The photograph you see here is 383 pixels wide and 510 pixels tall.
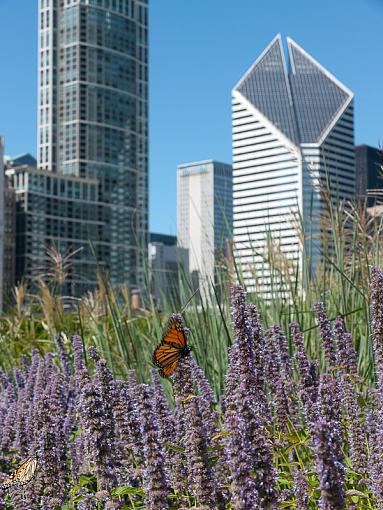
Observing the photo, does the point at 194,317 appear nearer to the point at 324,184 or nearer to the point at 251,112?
the point at 324,184

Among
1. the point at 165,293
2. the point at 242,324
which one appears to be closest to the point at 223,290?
the point at 165,293

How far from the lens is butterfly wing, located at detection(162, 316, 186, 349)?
377 centimetres

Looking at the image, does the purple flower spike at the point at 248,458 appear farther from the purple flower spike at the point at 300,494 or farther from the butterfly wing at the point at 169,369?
the butterfly wing at the point at 169,369

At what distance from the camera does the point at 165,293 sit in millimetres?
7695

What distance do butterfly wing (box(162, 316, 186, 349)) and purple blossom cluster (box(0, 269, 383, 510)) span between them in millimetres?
54

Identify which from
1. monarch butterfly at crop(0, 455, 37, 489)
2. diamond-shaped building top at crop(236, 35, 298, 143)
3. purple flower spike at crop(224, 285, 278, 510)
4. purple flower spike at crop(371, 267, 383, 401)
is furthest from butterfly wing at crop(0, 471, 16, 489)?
diamond-shaped building top at crop(236, 35, 298, 143)

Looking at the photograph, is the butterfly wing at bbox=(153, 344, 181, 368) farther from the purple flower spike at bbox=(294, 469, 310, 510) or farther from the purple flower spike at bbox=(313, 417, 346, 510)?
the purple flower spike at bbox=(313, 417, 346, 510)

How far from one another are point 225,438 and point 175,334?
732 millimetres

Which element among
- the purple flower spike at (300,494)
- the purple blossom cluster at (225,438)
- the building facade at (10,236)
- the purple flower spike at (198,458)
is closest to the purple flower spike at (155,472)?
the purple blossom cluster at (225,438)

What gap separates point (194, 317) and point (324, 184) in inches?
66.3

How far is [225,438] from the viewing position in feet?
10.9

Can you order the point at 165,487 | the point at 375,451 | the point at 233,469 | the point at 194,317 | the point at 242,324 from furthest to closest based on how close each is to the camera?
the point at 194,317
the point at 375,451
the point at 242,324
the point at 165,487
the point at 233,469

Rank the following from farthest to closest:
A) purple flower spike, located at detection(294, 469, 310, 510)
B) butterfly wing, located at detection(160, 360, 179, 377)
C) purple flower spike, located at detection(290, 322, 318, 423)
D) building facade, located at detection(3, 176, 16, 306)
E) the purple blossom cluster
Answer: building facade, located at detection(3, 176, 16, 306) → butterfly wing, located at detection(160, 360, 179, 377) → purple flower spike, located at detection(290, 322, 318, 423) → purple flower spike, located at detection(294, 469, 310, 510) → the purple blossom cluster

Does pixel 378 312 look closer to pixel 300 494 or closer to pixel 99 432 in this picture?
pixel 300 494
